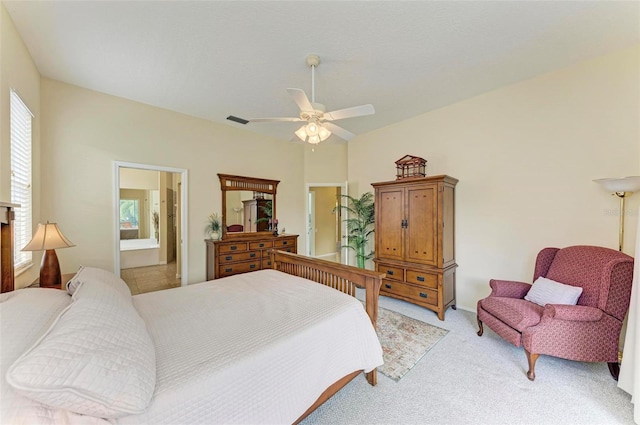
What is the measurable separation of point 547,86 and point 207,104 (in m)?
4.33

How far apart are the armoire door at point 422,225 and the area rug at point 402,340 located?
31.7 inches

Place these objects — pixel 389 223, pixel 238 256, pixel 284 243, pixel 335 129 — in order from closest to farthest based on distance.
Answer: pixel 335 129, pixel 389 223, pixel 238 256, pixel 284 243

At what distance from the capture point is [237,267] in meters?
4.20

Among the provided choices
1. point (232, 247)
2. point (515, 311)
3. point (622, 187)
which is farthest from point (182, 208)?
point (622, 187)

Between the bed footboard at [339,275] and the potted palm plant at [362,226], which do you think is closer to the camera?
the bed footboard at [339,275]

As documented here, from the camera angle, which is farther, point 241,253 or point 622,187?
point 241,253

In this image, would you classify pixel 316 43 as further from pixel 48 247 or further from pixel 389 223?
pixel 48 247

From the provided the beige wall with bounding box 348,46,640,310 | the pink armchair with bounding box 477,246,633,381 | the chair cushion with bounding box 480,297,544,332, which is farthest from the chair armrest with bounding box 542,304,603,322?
the beige wall with bounding box 348,46,640,310

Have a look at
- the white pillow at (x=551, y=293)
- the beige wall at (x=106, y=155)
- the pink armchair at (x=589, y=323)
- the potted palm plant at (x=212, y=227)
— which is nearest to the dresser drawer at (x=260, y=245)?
the potted palm plant at (x=212, y=227)

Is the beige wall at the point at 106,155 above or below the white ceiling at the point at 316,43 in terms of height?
below

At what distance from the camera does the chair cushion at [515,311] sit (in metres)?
2.21

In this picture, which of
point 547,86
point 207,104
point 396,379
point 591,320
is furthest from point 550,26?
point 207,104

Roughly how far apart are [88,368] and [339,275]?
5.64 feet

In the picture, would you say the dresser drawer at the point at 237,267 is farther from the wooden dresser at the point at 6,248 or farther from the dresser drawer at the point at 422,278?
the dresser drawer at the point at 422,278
